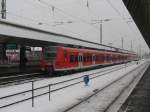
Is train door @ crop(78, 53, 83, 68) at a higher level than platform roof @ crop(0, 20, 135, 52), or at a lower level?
lower

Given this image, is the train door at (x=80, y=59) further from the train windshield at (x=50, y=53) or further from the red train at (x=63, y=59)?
the train windshield at (x=50, y=53)

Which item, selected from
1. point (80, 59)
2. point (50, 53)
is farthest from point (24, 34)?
point (80, 59)

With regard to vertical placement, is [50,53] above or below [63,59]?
above

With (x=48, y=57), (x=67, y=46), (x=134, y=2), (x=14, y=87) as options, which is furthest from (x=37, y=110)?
(x=67, y=46)

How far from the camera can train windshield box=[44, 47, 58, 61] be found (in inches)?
1173

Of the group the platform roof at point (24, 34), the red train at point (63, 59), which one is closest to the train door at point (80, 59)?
the red train at point (63, 59)

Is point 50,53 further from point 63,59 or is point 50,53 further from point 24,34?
point 24,34

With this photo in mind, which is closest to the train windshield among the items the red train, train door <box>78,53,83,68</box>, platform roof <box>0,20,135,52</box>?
the red train

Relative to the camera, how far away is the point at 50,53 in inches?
1188

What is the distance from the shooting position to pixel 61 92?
18.5 meters

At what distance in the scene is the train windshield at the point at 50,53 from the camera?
2980cm

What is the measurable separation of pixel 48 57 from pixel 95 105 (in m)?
16.7

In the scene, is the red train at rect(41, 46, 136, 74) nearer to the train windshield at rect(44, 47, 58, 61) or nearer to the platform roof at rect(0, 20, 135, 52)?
the train windshield at rect(44, 47, 58, 61)

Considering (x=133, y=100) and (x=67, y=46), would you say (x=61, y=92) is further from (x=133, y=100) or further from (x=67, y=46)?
(x=67, y=46)
